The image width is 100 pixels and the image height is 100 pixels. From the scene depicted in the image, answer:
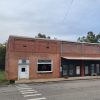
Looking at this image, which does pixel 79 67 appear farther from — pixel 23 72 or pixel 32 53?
pixel 23 72

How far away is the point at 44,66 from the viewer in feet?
120

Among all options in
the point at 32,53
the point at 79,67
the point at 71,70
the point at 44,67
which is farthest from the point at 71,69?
the point at 32,53

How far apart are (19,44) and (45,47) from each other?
4389mm

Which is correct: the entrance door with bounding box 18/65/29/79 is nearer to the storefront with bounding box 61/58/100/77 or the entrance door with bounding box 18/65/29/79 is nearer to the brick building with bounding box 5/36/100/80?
the brick building with bounding box 5/36/100/80

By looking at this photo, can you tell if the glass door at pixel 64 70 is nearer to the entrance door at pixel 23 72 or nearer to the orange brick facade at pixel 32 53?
the orange brick facade at pixel 32 53

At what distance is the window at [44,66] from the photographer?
119 ft

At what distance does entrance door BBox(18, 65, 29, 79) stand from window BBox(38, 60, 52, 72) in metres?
2.16

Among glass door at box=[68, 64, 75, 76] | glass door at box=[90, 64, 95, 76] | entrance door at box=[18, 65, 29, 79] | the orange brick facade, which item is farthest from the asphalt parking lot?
glass door at box=[90, 64, 95, 76]

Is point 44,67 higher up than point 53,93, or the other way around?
point 44,67

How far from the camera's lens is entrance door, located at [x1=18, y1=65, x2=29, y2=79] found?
34375 millimetres

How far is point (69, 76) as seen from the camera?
127 ft

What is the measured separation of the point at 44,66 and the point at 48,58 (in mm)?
1390

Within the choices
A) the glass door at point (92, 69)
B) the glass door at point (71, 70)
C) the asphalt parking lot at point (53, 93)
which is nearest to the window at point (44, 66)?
the glass door at point (71, 70)

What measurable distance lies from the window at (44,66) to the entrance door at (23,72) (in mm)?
2161
